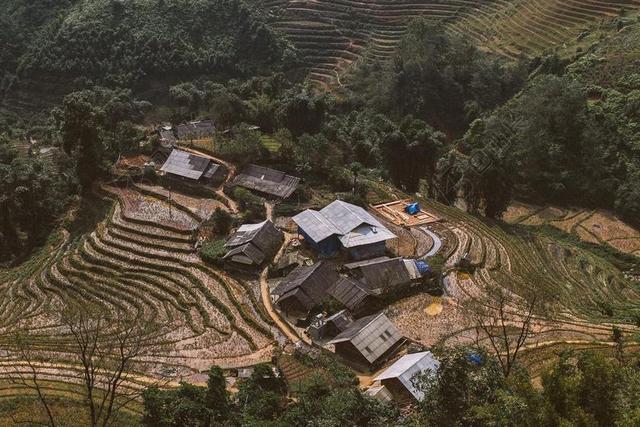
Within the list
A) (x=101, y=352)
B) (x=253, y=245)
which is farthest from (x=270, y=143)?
(x=101, y=352)

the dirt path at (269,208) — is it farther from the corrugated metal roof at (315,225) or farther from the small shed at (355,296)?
the small shed at (355,296)

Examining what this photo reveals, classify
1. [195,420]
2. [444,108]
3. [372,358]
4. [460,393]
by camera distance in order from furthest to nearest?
[444,108]
[372,358]
[195,420]
[460,393]

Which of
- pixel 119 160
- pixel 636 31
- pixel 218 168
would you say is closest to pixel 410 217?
pixel 218 168

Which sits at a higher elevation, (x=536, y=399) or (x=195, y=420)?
(x=536, y=399)

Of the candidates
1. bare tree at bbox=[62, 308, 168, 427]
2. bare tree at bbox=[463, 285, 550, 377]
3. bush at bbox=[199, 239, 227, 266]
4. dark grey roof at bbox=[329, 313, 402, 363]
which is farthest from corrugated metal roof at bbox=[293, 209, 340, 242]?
bare tree at bbox=[62, 308, 168, 427]

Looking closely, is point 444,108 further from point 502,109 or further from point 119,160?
point 119,160

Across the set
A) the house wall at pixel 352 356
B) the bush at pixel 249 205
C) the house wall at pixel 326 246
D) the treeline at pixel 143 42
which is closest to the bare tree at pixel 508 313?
the house wall at pixel 352 356

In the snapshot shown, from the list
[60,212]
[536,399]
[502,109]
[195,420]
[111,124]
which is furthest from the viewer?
[502,109]
